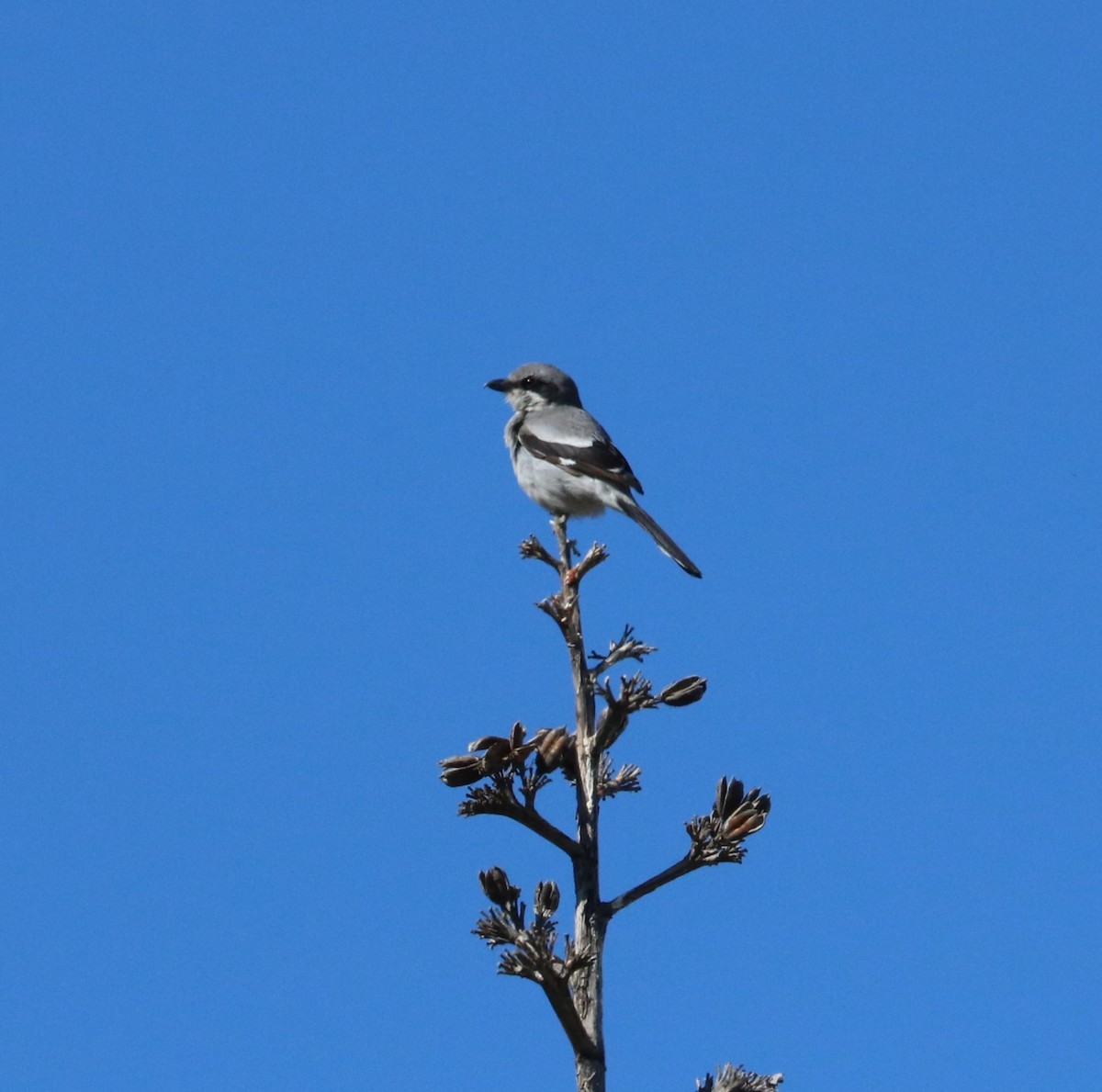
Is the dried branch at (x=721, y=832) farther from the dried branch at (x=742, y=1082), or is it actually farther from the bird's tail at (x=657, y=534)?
the bird's tail at (x=657, y=534)

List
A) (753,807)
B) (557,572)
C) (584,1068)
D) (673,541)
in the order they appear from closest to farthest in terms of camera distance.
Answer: (584,1068) < (753,807) < (557,572) < (673,541)

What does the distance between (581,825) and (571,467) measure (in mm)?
5536

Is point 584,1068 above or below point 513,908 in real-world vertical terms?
below

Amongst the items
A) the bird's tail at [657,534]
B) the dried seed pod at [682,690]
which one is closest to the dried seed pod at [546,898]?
the dried seed pod at [682,690]

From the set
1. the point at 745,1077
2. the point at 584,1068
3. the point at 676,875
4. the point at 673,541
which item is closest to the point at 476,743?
the point at 676,875

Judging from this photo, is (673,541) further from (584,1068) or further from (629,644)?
(584,1068)

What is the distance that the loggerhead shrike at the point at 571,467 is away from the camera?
9.91 metres

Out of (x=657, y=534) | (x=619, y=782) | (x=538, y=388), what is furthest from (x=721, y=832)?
(x=538, y=388)

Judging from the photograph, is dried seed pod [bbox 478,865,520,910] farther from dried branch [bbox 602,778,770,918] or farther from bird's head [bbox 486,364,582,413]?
bird's head [bbox 486,364,582,413]

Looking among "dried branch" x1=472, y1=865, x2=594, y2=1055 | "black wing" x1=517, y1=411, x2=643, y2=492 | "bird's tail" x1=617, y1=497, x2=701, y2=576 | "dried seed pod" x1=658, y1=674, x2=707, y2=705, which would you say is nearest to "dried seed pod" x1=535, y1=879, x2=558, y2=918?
"dried branch" x1=472, y1=865, x2=594, y2=1055

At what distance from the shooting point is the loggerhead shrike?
9.91m

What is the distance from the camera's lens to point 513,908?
4.21 metres

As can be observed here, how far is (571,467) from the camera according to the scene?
9.97 meters

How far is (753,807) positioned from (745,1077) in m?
0.83
